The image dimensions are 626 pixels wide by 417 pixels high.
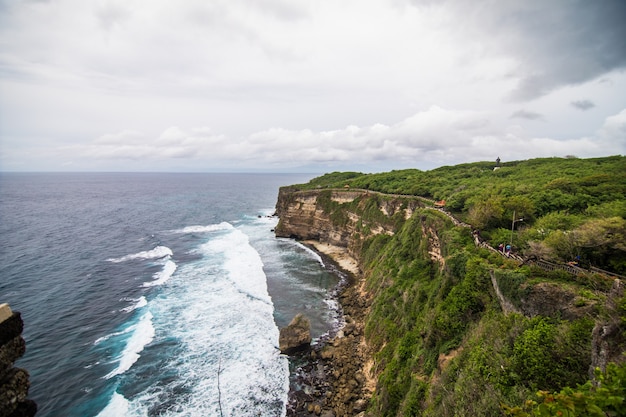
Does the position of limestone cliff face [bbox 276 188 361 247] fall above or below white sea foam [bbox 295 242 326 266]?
above

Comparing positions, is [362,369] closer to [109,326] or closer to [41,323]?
[109,326]

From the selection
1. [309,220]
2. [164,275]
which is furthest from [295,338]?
[309,220]

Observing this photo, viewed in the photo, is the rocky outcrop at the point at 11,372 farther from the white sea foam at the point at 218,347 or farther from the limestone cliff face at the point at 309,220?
the limestone cliff face at the point at 309,220

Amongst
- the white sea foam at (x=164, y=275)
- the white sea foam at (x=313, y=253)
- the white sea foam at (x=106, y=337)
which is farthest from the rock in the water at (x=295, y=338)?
the white sea foam at (x=313, y=253)

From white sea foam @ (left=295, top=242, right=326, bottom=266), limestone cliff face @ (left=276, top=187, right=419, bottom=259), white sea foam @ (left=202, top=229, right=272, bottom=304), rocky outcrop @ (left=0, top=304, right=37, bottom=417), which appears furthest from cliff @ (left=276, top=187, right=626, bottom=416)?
white sea foam @ (left=295, top=242, right=326, bottom=266)

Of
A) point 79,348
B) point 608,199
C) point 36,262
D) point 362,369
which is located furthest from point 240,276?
point 608,199

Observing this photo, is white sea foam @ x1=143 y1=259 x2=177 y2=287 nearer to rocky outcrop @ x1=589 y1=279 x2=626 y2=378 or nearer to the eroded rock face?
the eroded rock face
